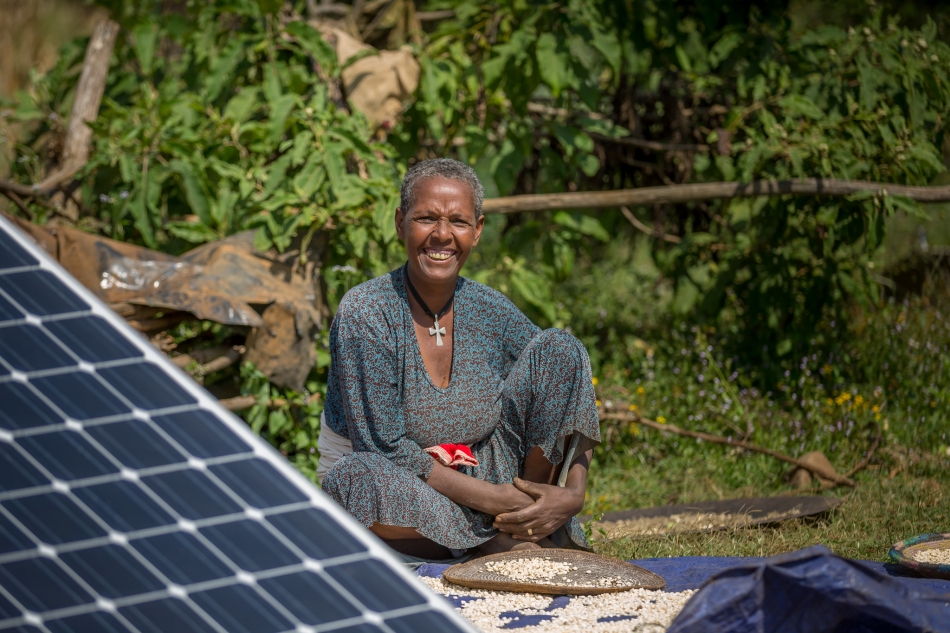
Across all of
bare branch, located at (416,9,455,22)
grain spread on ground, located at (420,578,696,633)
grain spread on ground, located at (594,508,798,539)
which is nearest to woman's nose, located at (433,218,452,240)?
grain spread on ground, located at (420,578,696,633)

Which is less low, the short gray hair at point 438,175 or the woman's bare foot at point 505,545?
the short gray hair at point 438,175

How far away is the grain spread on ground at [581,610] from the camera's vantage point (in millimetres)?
2217

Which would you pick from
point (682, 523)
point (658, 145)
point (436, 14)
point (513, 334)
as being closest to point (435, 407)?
point (513, 334)

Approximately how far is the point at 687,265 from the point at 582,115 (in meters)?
1.05

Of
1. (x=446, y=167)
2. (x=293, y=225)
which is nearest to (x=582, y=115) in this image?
(x=293, y=225)

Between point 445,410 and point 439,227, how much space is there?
60 centimetres

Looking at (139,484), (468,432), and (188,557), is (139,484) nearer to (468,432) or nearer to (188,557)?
(188,557)

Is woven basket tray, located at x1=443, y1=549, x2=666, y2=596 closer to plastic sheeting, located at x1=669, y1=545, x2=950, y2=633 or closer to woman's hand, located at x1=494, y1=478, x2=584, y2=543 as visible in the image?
woman's hand, located at x1=494, y1=478, x2=584, y2=543

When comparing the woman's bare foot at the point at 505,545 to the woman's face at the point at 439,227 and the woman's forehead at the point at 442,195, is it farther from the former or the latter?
the woman's forehead at the point at 442,195

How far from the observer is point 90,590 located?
4.77ft

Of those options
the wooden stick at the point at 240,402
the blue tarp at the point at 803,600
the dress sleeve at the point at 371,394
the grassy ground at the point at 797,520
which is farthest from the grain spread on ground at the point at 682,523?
the wooden stick at the point at 240,402

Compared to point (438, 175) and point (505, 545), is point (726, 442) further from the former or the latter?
point (438, 175)

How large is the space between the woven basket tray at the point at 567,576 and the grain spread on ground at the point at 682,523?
1.75 feet

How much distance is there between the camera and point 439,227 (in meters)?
2.76
